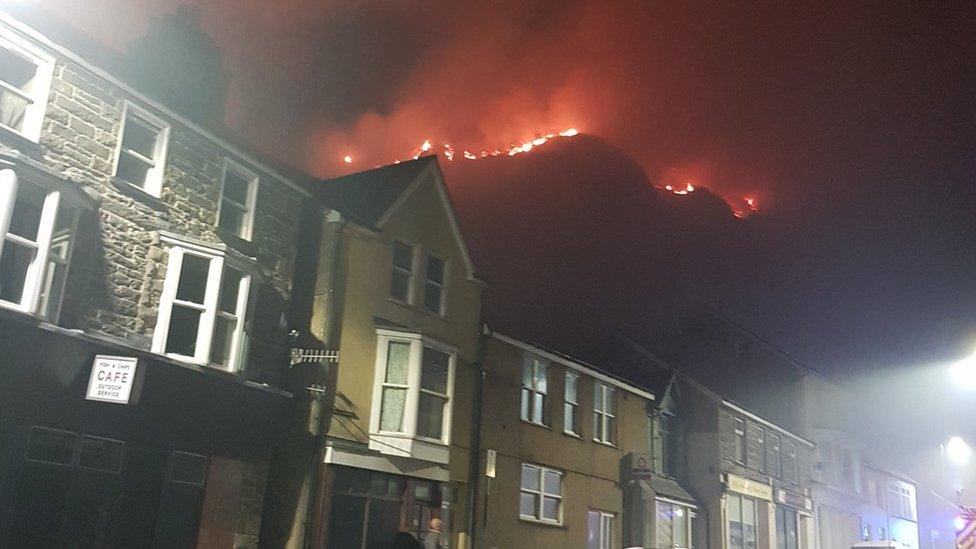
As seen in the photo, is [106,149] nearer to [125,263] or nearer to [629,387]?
[125,263]

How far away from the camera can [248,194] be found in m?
17.9

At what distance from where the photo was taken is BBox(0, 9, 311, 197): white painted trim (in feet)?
43.0

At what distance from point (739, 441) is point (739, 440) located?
0.16ft

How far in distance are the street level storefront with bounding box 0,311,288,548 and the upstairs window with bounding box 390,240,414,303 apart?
4463 mm

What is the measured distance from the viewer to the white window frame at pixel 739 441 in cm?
3441

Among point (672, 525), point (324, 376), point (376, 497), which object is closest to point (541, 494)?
point (376, 497)

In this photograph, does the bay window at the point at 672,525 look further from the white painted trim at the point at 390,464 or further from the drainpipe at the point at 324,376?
the drainpipe at the point at 324,376

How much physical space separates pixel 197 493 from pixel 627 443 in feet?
53.4

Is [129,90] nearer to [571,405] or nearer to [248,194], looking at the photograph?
[248,194]

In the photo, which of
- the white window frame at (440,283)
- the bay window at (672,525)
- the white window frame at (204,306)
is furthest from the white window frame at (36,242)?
the bay window at (672,525)

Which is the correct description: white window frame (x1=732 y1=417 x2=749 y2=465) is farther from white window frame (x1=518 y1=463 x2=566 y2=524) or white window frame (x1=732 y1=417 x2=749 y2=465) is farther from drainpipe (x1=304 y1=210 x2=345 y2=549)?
drainpipe (x1=304 y1=210 x2=345 y2=549)

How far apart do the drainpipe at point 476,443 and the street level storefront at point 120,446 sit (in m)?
5.90

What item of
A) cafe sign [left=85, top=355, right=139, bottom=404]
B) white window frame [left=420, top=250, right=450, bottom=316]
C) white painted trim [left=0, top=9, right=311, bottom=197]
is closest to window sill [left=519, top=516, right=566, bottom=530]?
white window frame [left=420, top=250, right=450, bottom=316]

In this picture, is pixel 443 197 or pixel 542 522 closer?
pixel 443 197
